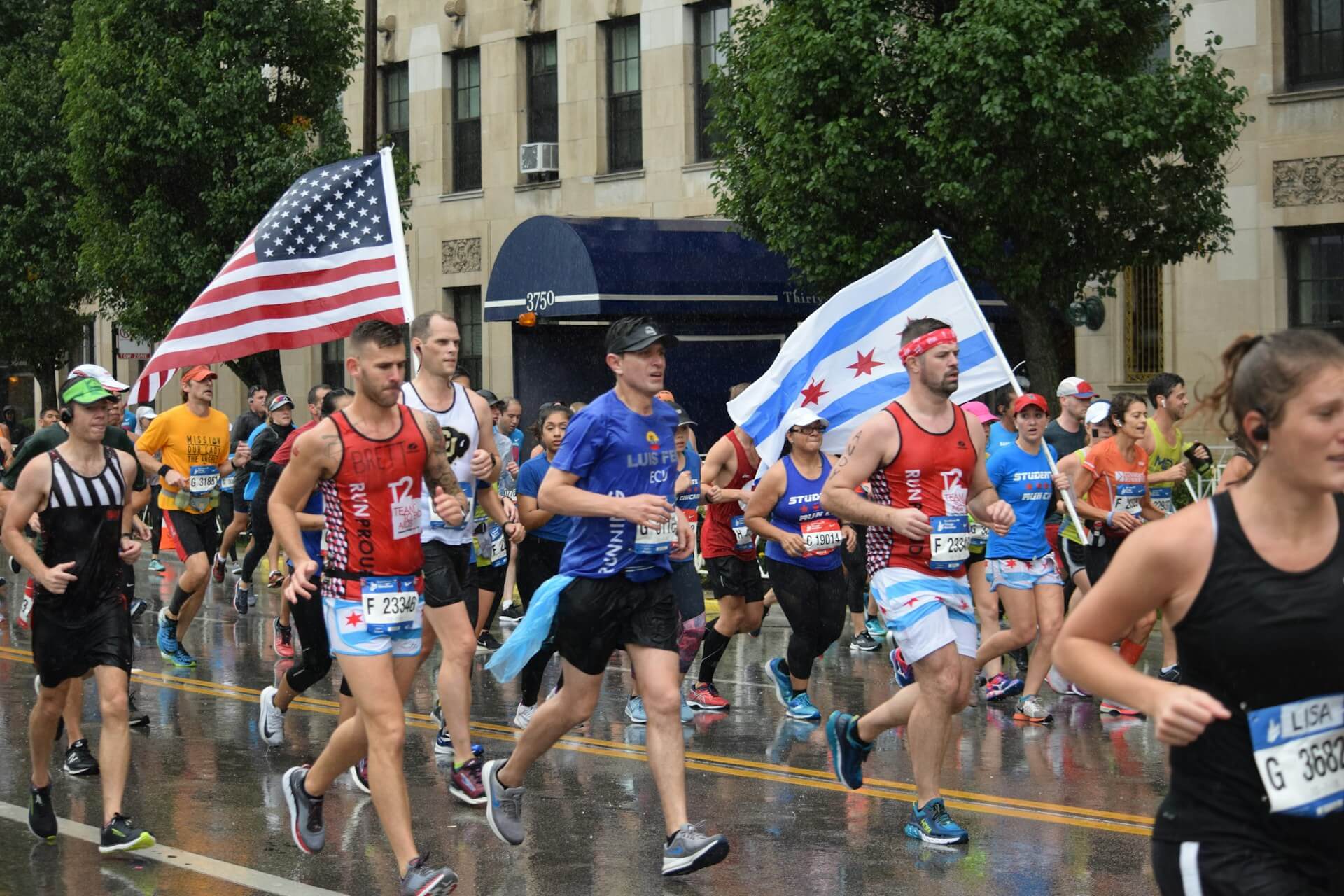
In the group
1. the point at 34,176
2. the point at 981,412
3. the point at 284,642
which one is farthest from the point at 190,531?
the point at 34,176

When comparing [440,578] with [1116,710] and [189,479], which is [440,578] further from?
[189,479]

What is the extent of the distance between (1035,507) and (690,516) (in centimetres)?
A: 224

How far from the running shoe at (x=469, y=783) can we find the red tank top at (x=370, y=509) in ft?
5.53

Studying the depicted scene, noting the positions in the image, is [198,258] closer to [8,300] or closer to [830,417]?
[8,300]

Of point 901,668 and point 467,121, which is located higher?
point 467,121

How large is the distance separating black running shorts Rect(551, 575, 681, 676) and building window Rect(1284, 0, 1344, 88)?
16.5 m

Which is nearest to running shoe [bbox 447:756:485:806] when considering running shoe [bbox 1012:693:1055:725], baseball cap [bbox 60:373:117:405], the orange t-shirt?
baseball cap [bbox 60:373:117:405]

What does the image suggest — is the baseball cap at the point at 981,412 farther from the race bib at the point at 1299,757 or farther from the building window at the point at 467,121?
the building window at the point at 467,121

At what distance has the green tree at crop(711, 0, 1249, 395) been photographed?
17.5m

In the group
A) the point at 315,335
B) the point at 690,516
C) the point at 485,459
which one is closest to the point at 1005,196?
the point at 690,516

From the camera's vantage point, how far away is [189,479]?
529 inches

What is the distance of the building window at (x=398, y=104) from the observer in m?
33.2

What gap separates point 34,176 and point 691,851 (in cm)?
3061

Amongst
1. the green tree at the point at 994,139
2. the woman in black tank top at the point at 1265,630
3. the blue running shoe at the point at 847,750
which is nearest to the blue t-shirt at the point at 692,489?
the blue running shoe at the point at 847,750
